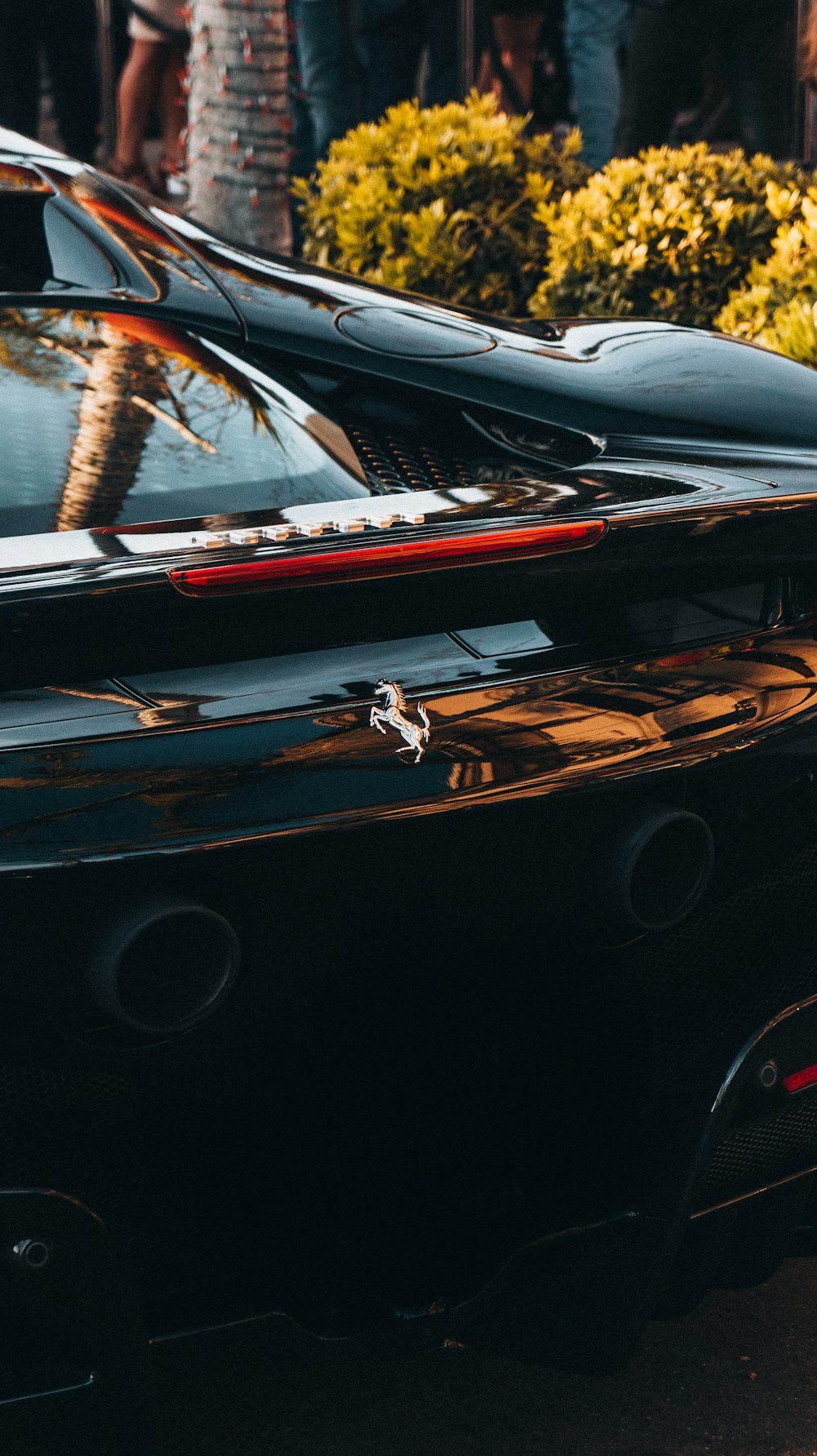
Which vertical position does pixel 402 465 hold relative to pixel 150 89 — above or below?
below

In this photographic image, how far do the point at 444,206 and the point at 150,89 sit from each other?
4.39m

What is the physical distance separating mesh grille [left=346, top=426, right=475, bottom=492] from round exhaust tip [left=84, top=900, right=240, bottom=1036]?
32.9 inches

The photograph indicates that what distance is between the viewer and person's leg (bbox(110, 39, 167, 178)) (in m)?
9.60

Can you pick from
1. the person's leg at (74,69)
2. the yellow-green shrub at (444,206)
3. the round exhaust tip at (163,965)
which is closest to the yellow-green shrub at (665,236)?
the yellow-green shrub at (444,206)

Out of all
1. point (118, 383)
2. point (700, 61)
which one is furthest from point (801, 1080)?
point (700, 61)

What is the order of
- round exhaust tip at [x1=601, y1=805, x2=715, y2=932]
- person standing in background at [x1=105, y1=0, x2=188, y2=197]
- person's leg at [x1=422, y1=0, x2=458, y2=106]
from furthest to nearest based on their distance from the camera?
1. person standing in background at [x1=105, y1=0, x2=188, y2=197]
2. person's leg at [x1=422, y1=0, x2=458, y2=106]
3. round exhaust tip at [x1=601, y1=805, x2=715, y2=932]

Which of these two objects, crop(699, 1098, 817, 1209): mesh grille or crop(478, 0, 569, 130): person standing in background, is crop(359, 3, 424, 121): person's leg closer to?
crop(478, 0, 569, 130): person standing in background

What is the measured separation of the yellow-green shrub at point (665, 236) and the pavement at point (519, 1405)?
12.1ft

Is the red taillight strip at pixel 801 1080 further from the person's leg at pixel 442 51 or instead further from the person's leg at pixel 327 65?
the person's leg at pixel 442 51

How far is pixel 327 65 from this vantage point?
883cm

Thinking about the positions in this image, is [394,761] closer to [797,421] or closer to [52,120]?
[797,421]

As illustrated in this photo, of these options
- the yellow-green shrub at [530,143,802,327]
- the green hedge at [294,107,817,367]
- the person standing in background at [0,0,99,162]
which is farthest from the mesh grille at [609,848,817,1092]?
the person standing in background at [0,0,99,162]

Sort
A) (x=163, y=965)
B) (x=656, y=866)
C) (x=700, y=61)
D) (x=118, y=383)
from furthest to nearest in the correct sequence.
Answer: (x=700, y=61) → (x=118, y=383) → (x=656, y=866) → (x=163, y=965)

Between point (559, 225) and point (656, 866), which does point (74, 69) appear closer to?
point (559, 225)
